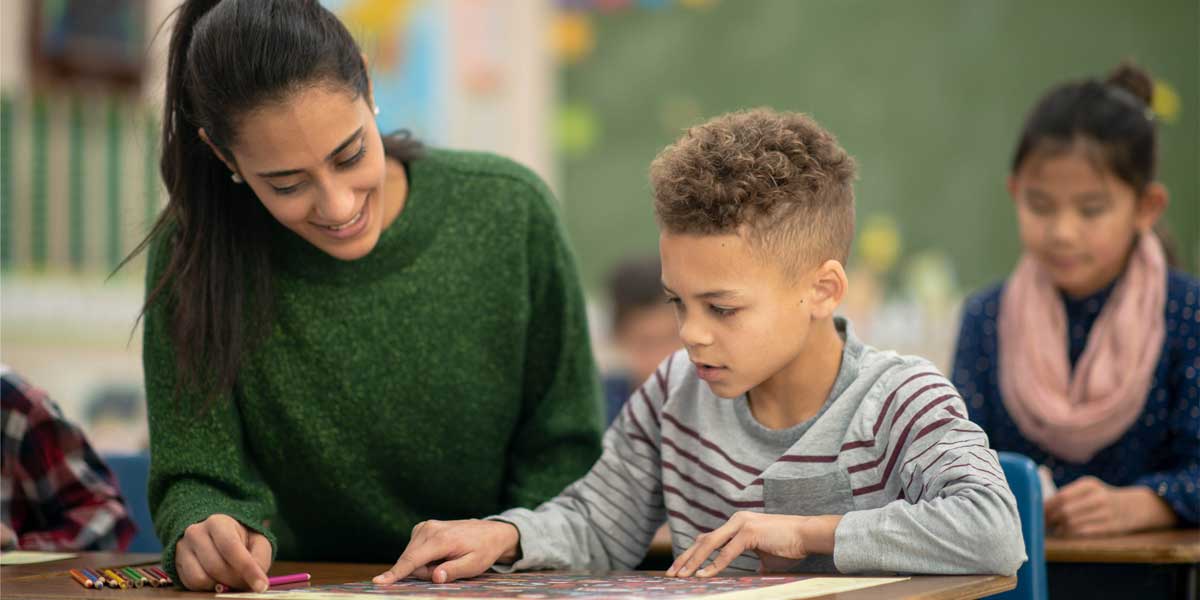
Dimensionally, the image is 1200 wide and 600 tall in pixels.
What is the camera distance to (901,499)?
4.17 feet

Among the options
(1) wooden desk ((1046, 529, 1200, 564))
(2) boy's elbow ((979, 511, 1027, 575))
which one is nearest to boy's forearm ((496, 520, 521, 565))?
(2) boy's elbow ((979, 511, 1027, 575))

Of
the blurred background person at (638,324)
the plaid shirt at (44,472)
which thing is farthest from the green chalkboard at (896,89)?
the plaid shirt at (44,472)

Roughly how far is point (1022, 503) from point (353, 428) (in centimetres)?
73

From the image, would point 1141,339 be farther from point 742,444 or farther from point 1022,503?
point 742,444

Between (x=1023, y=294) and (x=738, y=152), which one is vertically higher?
(x=738, y=152)

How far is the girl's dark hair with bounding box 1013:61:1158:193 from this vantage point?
214 cm

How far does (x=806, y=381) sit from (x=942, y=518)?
251 millimetres

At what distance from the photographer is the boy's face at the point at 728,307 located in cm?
129

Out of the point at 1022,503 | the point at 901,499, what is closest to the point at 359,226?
the point at 901,499

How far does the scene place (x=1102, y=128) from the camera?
7.04ft

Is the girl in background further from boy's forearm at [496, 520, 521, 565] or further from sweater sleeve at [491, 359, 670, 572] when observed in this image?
boy's forearm at [496, 520, 521, 565]

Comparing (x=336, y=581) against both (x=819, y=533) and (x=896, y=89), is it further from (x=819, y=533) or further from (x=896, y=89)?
(x=896, y=89)

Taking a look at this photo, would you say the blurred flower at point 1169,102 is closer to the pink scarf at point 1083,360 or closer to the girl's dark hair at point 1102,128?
the girl's dark hair at point 1102,128

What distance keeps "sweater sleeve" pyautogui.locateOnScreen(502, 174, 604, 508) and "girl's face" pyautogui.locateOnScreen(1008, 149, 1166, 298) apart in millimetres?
830
